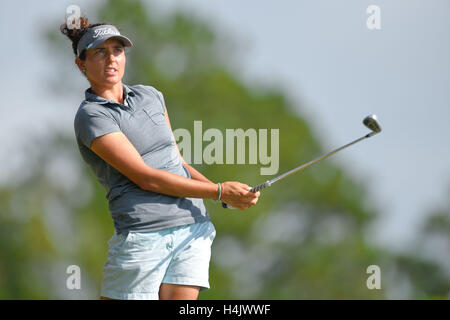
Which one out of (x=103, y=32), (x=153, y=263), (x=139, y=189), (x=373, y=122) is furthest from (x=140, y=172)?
(x=373, y=122)

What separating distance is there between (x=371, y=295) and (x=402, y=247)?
14.3 feet

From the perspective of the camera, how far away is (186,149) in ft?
54.7

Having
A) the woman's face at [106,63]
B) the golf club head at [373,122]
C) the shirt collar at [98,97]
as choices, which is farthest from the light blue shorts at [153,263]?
the golf club head at [373,122]

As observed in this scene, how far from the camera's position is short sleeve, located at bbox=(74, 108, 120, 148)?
10.9 ft

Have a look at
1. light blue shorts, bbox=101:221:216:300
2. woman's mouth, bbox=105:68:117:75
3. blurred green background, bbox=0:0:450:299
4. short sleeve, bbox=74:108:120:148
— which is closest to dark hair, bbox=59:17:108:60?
woman's mouth, bbox=105:68:117:75

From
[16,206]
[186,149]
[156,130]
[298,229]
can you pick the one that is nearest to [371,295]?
[298,229]

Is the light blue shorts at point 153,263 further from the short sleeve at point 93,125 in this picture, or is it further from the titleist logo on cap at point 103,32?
the titleist logo on cap at point 103,32

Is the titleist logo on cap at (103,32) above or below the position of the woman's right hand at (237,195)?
above

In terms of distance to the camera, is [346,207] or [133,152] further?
[346,207]

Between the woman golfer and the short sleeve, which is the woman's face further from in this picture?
the short sleeve

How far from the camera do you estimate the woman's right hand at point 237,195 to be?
3.43 metres

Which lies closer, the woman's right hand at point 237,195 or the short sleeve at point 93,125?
the short sleeve at point 93,125

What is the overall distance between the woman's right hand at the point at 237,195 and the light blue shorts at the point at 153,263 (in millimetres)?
230

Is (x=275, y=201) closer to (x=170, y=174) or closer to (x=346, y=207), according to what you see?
(x=346, y=207)
